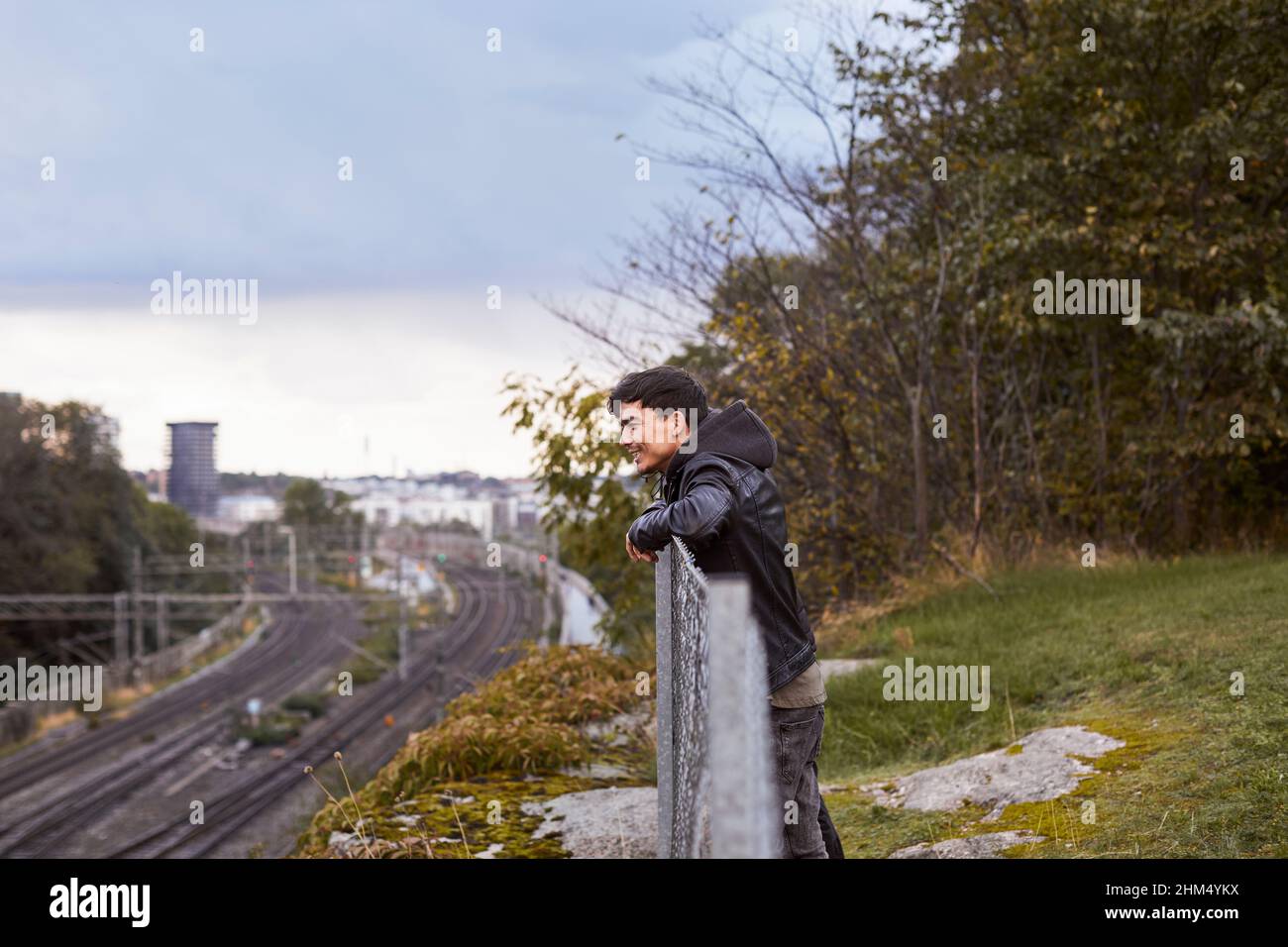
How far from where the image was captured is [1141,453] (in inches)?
462

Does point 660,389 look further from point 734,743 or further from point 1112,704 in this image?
point 1112,704

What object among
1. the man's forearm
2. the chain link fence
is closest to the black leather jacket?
the man's forearm

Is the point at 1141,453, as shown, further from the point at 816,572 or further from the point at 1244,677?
the point at 1244,677

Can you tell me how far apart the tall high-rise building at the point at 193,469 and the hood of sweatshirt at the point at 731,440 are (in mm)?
51877

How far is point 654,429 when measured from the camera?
11.2 feet

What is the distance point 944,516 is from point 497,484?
25984mm

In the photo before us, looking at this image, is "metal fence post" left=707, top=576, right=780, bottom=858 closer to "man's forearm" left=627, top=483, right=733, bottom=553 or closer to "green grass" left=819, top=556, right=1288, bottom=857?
"man's forearm" left=627, top=483, right=733, bottom=553

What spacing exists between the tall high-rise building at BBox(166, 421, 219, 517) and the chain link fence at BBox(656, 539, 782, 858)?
51.8 m

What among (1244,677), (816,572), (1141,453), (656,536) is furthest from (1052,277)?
(656,536)

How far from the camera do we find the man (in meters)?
3.29

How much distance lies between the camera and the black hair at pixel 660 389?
133 inches
